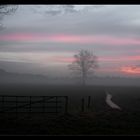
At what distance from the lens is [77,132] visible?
918 cm

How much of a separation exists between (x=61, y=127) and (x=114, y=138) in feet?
20.7

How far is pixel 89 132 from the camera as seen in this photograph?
30.0 ft
